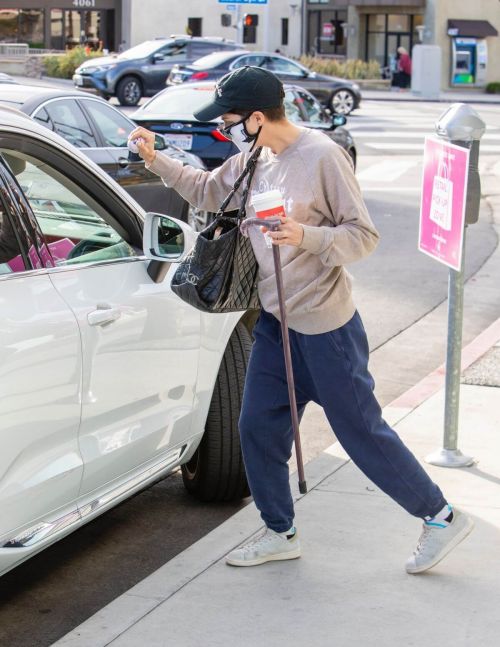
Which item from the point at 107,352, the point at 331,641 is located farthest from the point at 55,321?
the point at 331,641

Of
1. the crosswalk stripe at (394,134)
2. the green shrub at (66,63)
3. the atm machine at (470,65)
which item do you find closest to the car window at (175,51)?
the crosswalk stripe at (394,134)

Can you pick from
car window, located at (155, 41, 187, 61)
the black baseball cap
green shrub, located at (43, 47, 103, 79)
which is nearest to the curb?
the black baseball cap

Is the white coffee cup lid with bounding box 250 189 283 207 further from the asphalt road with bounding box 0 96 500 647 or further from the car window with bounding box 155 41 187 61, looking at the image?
the car window with bounding box 155 41 187 61

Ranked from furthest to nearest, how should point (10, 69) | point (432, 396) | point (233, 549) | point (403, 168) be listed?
point (10, 69) → point (403, 168) → point (432, 396) → point (233, 549)

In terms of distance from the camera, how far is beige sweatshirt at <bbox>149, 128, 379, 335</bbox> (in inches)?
159

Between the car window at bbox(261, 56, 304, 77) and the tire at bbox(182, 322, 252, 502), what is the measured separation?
25.8 metres

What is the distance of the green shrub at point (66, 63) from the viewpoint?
42.5 m

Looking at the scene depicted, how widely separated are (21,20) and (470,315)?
2122 inches

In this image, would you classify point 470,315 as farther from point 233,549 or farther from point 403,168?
point 403,168

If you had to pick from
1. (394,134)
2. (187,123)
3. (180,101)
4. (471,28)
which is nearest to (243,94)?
(187,123)

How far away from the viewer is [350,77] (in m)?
48.9

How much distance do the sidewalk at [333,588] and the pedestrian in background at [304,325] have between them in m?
0.13

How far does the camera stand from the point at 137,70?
3284 cm

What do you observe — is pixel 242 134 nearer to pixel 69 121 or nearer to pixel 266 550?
pixel 266 550
